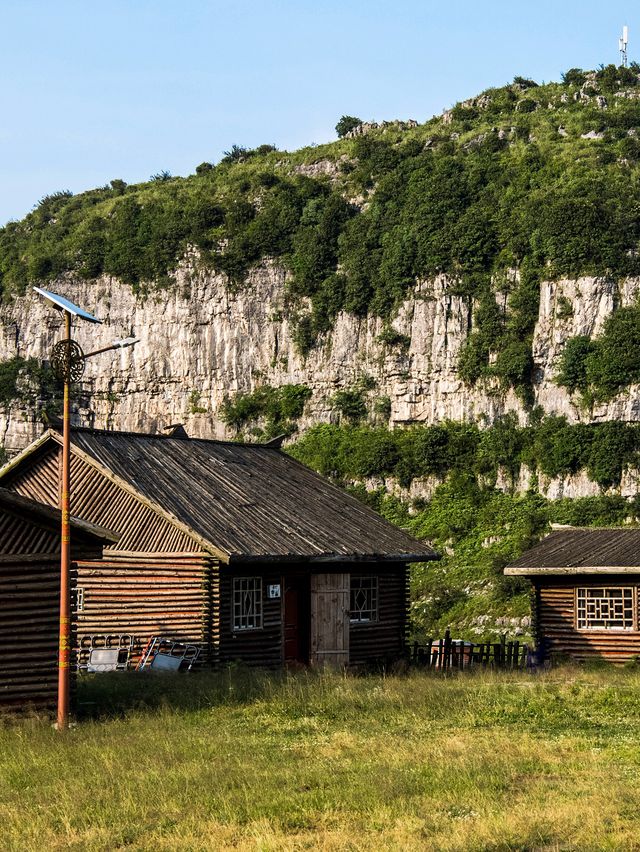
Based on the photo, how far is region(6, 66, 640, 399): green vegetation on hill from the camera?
2849 inches

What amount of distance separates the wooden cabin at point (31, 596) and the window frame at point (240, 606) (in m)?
7.65

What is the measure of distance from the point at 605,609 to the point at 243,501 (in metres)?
10.2

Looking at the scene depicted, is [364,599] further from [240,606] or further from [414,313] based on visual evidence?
[414,313]

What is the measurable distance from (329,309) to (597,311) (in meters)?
18.5

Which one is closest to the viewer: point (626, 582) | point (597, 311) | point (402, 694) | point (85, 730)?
point (85, 730)

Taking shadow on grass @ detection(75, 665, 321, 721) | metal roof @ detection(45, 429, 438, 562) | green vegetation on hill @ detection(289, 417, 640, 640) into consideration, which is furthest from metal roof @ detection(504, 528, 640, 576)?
green vegetation on hill @ detection(289, 417, 640, 640)

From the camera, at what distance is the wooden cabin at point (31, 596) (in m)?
20.2

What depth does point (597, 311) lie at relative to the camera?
230ft

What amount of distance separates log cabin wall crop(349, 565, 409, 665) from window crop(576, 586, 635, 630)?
4.74 m

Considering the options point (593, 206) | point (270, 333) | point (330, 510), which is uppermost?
point (593, 206)

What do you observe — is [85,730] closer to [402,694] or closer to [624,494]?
[402,694]

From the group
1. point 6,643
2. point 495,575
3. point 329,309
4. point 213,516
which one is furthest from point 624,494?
point 6,643

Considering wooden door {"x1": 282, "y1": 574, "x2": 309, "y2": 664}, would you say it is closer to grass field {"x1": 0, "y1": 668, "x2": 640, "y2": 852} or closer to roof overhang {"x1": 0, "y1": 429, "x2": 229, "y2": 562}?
roof overhang {"x1": 0, "y1": 429, "x2": 229, "y2": 562}

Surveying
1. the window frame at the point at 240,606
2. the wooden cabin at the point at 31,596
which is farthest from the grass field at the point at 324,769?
the window frame at the point at 240,606
